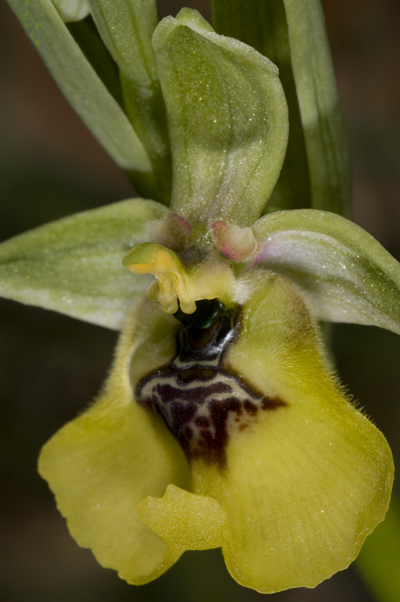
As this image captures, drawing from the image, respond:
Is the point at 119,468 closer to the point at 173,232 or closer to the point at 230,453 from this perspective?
the point at 230,453

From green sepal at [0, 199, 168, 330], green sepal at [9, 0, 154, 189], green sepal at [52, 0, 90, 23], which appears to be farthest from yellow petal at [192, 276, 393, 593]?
green sepal at [52, 0, 90, 23]

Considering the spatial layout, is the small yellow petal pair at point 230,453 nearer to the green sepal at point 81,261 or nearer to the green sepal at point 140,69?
the green sepal at point 81,261

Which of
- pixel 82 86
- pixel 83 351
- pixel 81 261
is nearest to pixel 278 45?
pixel 82 86

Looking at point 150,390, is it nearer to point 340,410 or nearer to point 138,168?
point 340,410

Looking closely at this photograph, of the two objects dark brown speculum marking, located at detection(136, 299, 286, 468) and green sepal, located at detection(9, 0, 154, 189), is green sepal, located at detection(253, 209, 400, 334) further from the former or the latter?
green sepal, located at detection(9, 0, 154, 189)

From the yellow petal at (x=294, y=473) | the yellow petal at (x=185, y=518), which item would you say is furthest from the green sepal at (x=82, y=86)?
the yellow petal at (x=185, y=518)

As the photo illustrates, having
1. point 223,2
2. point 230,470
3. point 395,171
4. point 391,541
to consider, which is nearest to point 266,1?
point 223,2
